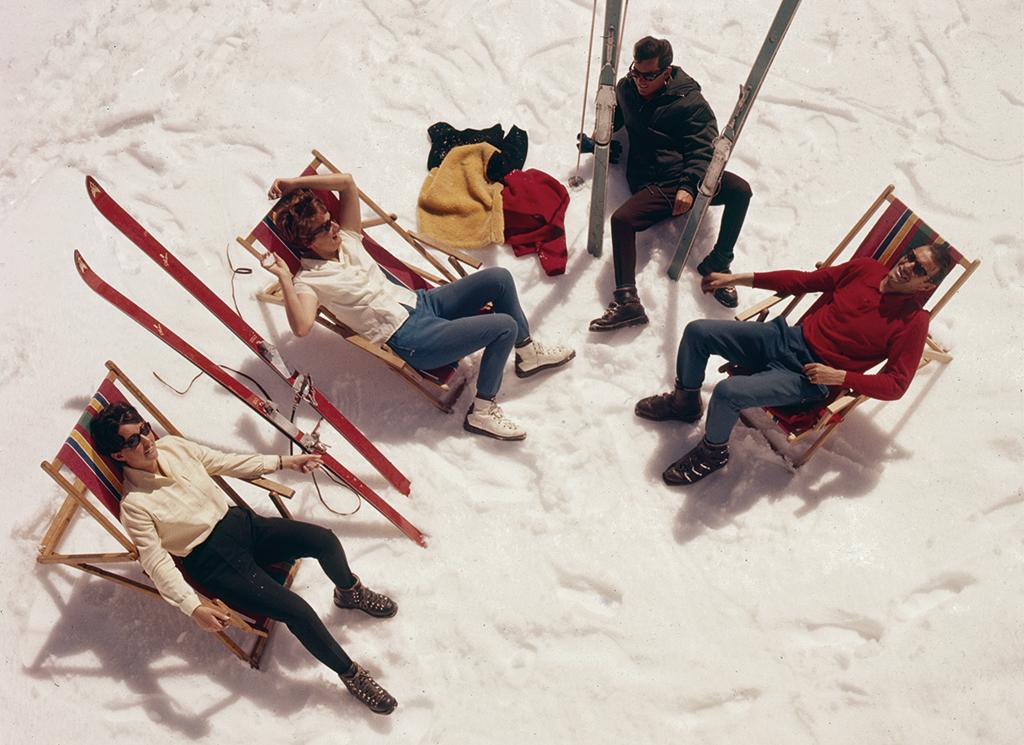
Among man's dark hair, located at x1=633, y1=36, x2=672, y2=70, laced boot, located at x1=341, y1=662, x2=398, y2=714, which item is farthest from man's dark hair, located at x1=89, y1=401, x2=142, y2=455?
man's dark hair, located at x1=633, y1=36, x2=672, y2=70

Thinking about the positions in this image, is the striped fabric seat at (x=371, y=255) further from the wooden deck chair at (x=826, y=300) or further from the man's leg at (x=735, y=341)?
the wooden deck chair at (x=826, y=300)

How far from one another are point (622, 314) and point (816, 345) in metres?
1.05

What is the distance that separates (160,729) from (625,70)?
467cm

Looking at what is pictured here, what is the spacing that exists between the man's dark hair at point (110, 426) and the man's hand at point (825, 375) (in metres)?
2.78

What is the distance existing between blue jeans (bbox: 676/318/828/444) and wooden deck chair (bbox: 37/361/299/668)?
1.98 metres

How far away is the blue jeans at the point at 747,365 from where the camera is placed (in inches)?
128

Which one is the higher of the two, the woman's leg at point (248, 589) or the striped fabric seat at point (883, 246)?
the striped fabric seat at point (883, 246)

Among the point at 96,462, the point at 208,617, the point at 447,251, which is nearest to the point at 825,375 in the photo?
the point at 447,251

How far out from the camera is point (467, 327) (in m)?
3.46

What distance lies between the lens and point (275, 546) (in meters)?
3.00

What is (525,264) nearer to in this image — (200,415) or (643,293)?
(643,293)

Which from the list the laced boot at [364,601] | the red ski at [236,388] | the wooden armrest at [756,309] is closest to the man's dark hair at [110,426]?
the red ski at [236,388]

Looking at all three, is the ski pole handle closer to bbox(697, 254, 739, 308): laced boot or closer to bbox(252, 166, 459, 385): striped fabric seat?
bbox(697, 254, 739, 308): laced boot

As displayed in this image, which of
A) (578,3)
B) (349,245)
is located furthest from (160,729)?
(578,3)
